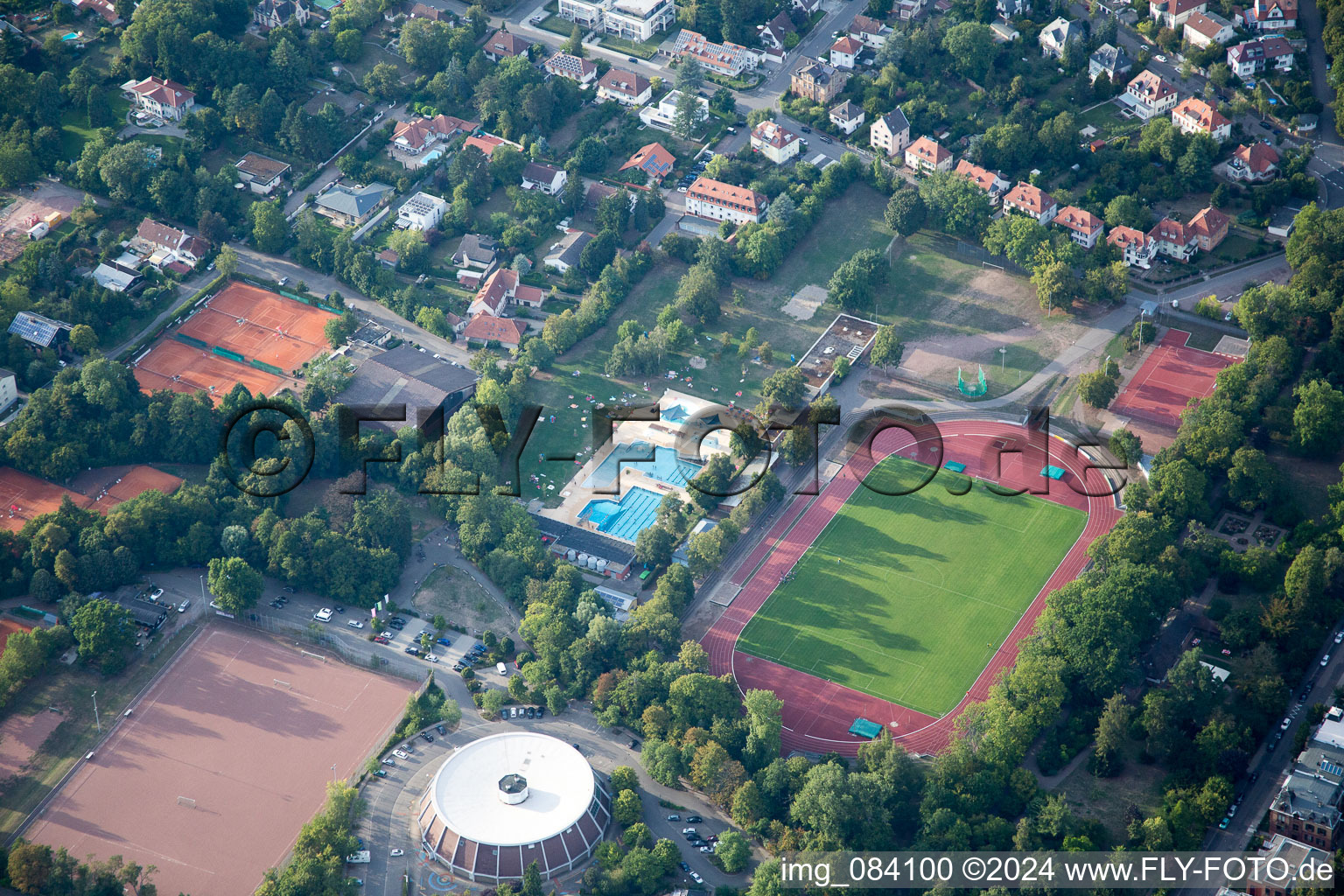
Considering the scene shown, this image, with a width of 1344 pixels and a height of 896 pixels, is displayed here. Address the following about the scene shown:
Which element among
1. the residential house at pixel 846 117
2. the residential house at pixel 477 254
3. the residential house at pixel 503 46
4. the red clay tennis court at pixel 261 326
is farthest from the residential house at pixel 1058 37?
the red clay tennis court at pixel 261 326

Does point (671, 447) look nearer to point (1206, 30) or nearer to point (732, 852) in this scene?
point (732, 852)

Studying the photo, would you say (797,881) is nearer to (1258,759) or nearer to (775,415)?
(1258,759)

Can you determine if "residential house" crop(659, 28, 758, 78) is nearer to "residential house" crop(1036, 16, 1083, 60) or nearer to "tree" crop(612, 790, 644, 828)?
"residential house" crop(1036, 16, 1083, 60)

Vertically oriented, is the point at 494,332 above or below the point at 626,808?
above

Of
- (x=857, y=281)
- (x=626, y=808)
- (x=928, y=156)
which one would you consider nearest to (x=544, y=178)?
(x=857, y=281)

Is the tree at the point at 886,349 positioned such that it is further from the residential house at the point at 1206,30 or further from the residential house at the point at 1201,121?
the residential house at the point at 1206,30

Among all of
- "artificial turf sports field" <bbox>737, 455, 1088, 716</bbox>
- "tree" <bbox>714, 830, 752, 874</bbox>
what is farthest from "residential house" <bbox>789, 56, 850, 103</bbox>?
"tree" <bbox>714, 830, 752, 874</bbox>
